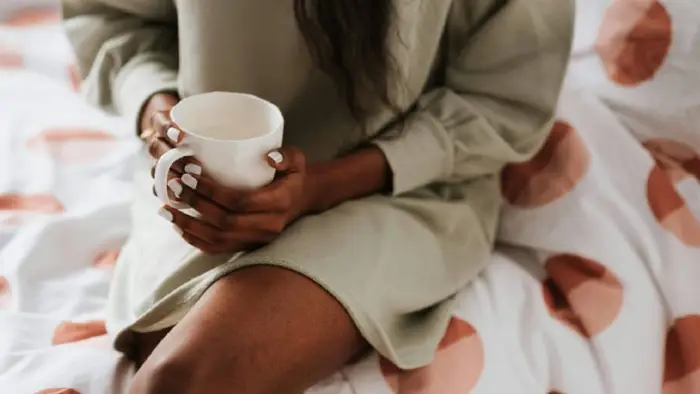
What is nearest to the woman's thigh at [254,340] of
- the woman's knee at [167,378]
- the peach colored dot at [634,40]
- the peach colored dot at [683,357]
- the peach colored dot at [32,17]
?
the woman's knee at [167,378]

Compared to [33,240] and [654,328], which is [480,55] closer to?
[654,328]

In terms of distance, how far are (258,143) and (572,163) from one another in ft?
1.32

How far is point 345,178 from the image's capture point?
0.80 metres

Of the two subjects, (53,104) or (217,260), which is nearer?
(217,260)

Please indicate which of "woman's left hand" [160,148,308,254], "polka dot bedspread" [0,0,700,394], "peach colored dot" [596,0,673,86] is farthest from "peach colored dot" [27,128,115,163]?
"peach colored dot" [596,0,673,86]

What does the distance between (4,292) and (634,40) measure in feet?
2.38

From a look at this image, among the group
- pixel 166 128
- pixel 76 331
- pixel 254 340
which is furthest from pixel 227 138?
pixel 76 331

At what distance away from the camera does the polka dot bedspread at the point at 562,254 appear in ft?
2.49

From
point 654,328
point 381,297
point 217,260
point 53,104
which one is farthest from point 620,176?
point 53,104

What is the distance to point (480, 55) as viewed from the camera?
2.82ft

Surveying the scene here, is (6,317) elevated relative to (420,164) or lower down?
lower down

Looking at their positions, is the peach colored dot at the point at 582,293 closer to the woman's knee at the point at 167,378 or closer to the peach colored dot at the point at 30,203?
the woman's knee at the point at 167,378

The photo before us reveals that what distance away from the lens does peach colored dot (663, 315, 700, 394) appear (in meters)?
0.79

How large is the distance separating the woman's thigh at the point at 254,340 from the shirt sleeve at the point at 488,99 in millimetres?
177
